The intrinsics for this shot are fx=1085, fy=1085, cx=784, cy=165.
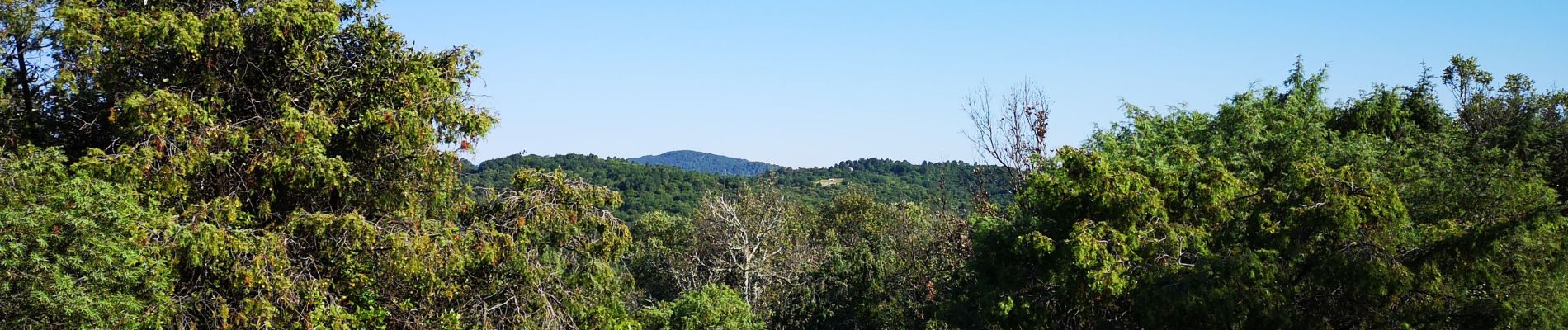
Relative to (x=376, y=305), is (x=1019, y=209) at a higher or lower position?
higher

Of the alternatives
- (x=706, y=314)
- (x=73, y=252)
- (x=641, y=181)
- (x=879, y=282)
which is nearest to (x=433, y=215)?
(x=73, y=252)

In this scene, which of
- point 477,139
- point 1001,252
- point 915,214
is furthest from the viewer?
point 915,214

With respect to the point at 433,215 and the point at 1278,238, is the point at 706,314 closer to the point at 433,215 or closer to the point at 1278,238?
the point at 433,215

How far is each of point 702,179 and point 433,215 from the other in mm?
72681

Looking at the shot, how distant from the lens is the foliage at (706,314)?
2000 centimetres

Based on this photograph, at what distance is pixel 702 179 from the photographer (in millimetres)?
86125

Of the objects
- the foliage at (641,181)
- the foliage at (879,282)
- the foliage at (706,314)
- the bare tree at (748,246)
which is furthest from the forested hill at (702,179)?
the foliage at (706,314)

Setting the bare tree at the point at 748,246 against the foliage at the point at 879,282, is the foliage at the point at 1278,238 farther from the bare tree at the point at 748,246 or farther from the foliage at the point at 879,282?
the bare tree at the point at 748,246

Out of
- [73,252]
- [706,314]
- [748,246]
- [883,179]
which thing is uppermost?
[883,179]

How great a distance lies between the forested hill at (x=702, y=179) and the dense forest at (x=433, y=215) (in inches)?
1661

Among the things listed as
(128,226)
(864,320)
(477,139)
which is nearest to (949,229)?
(864,320)

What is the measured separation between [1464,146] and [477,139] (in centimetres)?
1492

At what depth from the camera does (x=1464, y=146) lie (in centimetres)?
1703

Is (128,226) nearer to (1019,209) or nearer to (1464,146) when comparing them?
(1019,209)
